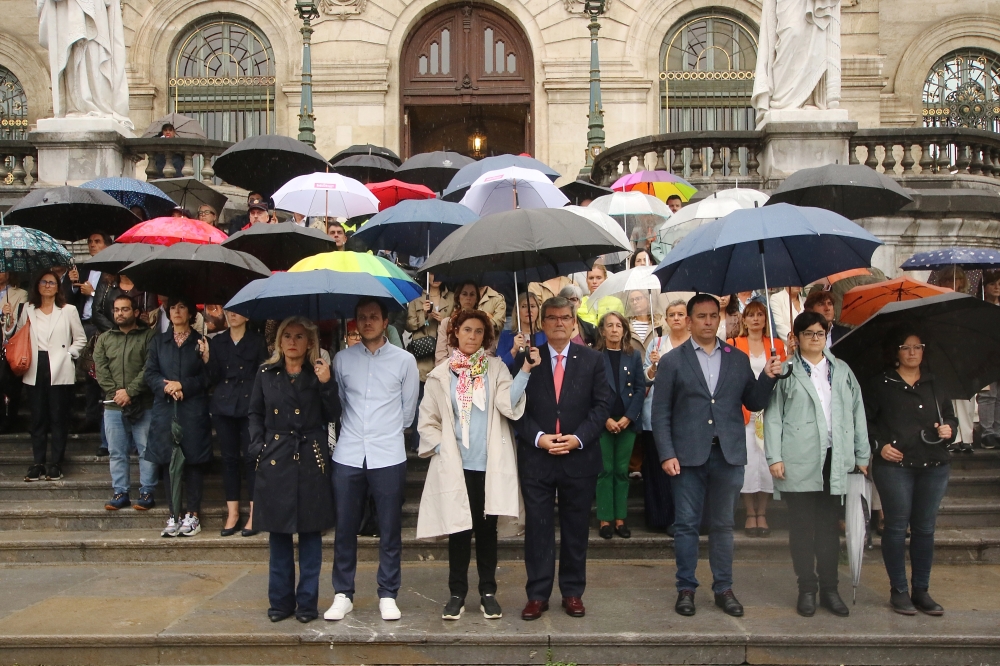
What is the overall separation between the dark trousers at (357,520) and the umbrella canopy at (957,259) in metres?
6.53

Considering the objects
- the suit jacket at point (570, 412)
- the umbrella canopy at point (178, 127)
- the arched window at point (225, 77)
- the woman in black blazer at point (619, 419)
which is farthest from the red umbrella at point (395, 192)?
the arched window at point (225, 77)

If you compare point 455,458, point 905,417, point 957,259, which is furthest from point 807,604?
point 957,259

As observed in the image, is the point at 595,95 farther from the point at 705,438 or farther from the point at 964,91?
the point at 705,438

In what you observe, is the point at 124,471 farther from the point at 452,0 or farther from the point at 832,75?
the point at 452,0

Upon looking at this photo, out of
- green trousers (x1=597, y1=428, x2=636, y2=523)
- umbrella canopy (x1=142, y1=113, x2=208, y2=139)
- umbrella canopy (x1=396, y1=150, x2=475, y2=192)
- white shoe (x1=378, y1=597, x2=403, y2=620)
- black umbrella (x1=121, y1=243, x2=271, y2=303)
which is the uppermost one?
umbrella canopy (x1=142, y1=113, x2=208, y2=139)

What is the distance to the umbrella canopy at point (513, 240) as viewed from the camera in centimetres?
595

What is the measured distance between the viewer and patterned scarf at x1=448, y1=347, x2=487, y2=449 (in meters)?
6.28

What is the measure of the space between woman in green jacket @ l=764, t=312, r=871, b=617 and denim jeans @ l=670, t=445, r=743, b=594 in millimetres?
312

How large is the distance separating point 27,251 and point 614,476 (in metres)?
5.84

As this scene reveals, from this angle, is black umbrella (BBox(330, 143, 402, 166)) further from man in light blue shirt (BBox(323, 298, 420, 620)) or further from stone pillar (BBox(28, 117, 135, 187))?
man in light blue shirt (BBox(323, 298, 420, 620))

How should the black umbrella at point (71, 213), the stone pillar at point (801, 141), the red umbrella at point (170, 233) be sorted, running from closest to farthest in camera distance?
the red umbrella at point (170, 233) < the black umbrella at point (71, 213) < the stone pillar at point (801, 141)

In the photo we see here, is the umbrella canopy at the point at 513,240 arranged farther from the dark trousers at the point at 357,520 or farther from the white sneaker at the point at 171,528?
the white sneaker at the point at 171,528

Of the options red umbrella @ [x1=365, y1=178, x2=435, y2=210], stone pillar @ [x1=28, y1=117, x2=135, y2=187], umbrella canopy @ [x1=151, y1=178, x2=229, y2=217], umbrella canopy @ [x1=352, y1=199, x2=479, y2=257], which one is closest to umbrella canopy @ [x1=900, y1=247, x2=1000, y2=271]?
umbrella canopy @ [x1=352, y1=199, x2=479, y2=257]

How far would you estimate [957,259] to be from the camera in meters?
9.84
